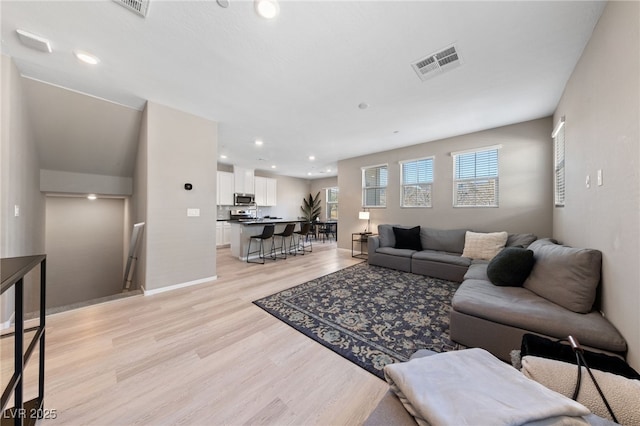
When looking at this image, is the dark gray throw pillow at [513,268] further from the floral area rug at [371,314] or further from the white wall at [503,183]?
the white wall at [503,183]

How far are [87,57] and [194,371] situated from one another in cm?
311

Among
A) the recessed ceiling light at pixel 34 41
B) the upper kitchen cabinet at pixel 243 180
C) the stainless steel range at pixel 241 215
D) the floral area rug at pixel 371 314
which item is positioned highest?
the recessed ceiling light at pixel 34 41

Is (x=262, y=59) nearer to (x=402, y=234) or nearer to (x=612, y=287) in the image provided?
(x=612, y=287)

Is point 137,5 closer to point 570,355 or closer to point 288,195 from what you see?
point 570,355

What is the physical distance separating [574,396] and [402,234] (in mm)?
3913

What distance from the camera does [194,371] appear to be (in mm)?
1625

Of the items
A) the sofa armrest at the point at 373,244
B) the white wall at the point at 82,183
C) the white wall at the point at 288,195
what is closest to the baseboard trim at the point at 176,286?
the white wall at the point at 82,183

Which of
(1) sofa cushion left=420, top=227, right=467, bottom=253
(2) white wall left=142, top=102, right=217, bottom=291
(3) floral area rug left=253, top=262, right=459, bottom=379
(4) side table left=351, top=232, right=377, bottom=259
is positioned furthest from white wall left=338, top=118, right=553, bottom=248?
(2) white wall left=142, top=102, right=217, bottom=291

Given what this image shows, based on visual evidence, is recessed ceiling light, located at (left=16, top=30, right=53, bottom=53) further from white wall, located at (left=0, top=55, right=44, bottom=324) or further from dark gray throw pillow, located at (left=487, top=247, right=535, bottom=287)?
dark gray throw pillow, located at (left=487, top=247, right=535, bottom=287)

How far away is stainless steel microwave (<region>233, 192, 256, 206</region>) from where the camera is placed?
7.27 metres

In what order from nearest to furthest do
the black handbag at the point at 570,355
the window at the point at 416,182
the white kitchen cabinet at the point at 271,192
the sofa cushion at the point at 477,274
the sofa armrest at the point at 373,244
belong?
the black handbag at the point at 570,355, the sofa cushion at the point at 477,274, the sofa armrest at the point at 373,244, the window at the point at 416,182, the white kitchen cabinet at the point at 271,192

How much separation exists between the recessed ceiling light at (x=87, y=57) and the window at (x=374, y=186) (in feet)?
16.8

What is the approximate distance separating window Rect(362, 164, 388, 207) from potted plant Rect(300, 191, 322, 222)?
3849 millimetres

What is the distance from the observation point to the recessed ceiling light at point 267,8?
5.19ft
